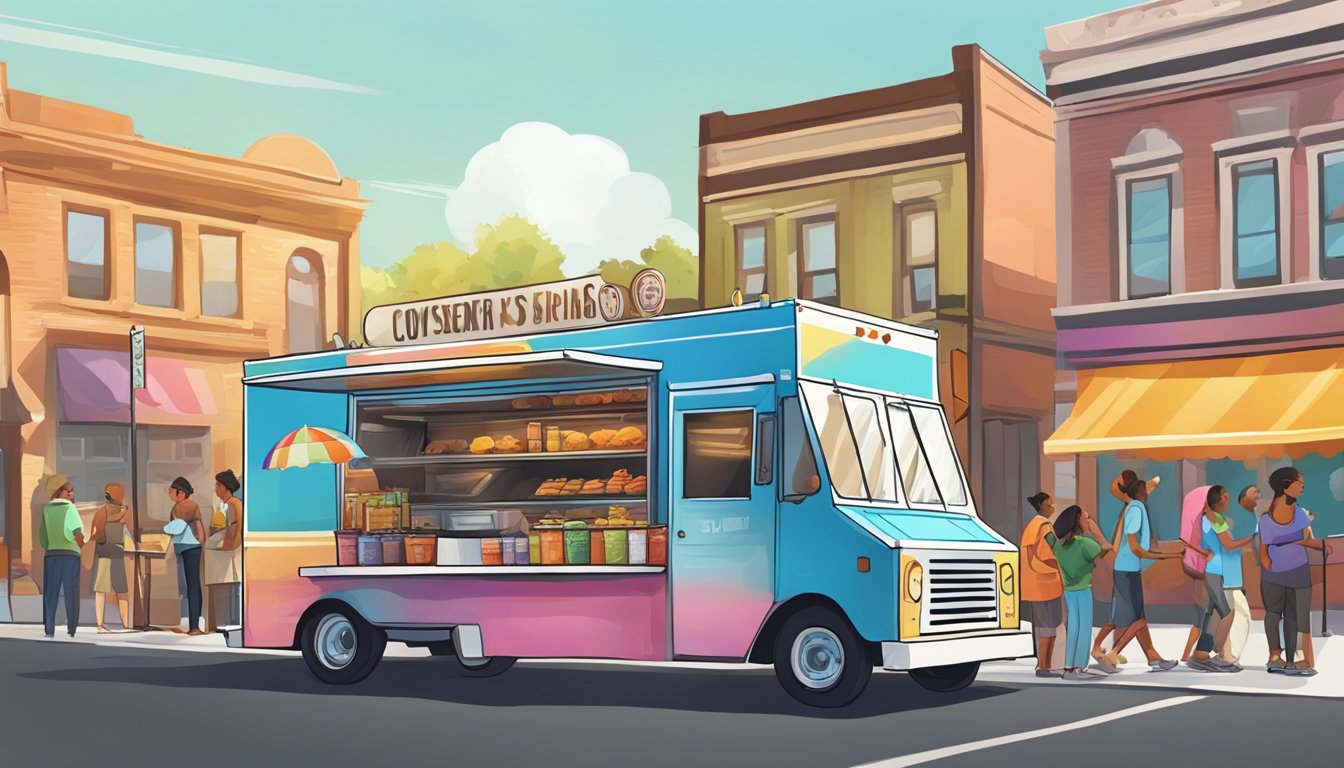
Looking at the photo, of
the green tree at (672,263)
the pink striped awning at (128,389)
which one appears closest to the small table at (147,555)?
the pink striped awning at (128,389)

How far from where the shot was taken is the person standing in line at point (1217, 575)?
51.7ft

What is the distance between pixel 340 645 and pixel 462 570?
1622mm

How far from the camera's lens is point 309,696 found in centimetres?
1405

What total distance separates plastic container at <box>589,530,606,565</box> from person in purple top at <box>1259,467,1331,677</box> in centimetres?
603

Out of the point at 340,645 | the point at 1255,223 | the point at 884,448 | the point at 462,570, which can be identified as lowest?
the point at 340,645

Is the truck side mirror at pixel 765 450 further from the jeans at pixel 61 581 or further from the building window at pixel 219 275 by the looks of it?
the building window at pixel 219 275

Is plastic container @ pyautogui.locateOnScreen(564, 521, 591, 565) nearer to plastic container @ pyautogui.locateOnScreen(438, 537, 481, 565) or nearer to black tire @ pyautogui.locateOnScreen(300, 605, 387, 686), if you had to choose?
plastic container @ pyautogui.locateOnScreen(438, 537, 481, 565)

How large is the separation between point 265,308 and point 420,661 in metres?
17.9

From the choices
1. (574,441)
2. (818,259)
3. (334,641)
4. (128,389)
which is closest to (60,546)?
(334,641)

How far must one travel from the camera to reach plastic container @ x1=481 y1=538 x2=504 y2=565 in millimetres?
14609

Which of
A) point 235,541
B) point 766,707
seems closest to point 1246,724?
point 766,707

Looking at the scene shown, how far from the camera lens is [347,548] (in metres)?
15.4

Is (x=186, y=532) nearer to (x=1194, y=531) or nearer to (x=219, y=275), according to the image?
(x=1194, y=531)

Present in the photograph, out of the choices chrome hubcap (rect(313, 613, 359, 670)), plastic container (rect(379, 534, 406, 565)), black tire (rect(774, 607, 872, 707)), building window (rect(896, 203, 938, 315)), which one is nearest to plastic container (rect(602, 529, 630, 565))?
black tire (rect(774, 607, 872, 707))
